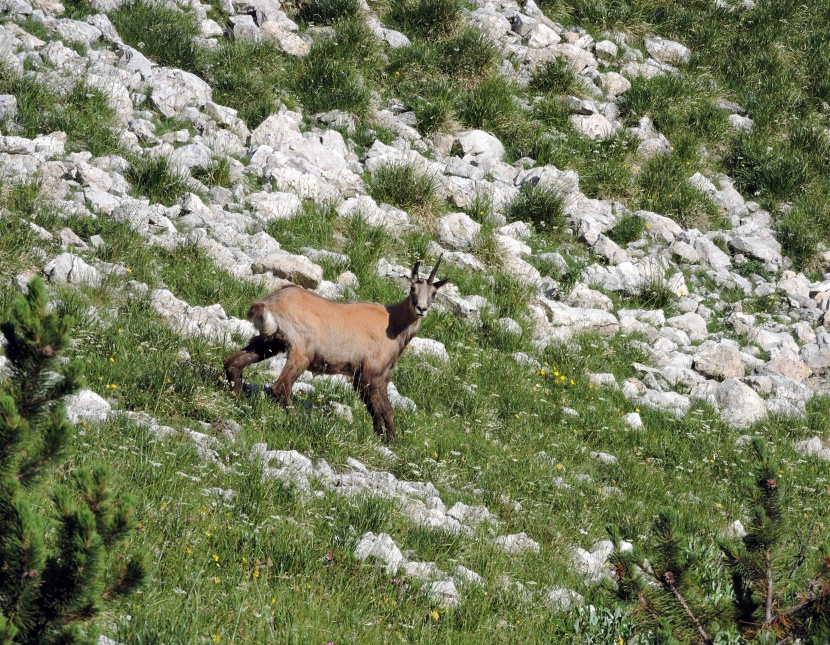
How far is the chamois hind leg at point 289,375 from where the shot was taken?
798 cm

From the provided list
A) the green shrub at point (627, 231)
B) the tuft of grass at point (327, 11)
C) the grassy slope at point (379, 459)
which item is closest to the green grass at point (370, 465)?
the grassy slope at point (379, 459)

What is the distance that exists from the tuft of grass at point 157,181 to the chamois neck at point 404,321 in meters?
3.99

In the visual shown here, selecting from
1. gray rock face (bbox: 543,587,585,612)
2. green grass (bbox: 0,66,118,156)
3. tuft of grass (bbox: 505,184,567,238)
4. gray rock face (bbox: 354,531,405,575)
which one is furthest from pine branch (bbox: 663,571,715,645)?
tuft of grass (bbox: 505,184,567,238)

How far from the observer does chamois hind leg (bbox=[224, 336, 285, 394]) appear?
8.05m

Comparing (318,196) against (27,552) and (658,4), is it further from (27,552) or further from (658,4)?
(658,4)

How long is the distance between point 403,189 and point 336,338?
5.20m

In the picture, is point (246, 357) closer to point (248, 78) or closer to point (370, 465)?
point (370, 465)

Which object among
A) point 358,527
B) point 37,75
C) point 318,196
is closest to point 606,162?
point 318,196

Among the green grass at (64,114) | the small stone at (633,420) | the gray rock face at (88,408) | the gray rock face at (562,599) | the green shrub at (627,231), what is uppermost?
the gray rock face at (562,599)

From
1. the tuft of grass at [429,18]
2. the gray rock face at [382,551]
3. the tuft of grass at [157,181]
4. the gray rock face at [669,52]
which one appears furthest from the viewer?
the gray rock face at [669,52]

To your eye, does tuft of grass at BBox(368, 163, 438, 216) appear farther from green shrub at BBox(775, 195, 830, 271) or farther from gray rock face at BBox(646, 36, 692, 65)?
gray rock face at BBox(646, 36, 692, 65)

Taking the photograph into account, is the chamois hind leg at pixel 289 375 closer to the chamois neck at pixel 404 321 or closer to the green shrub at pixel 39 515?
the chamois neck at pixel 404 321

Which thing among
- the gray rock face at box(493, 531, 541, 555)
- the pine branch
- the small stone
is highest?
the pine branch

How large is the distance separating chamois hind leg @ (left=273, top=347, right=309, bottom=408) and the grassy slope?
6.8 inches
